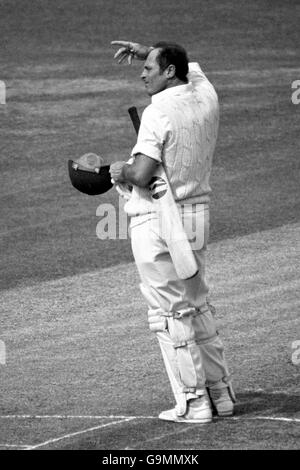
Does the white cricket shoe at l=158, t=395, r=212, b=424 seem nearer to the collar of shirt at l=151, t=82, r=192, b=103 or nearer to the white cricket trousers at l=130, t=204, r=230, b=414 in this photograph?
the white cricket trousers at l=130, t=204, r=230, b=414

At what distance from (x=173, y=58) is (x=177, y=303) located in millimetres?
1477

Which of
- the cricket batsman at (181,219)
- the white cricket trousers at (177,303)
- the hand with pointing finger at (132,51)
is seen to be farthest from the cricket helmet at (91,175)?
the hand with pointing finger at (132,51)

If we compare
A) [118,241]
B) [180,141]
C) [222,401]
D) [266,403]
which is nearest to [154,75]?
[180,141]

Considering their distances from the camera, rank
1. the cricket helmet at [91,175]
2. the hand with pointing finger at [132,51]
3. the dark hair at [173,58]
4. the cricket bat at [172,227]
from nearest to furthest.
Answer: the cricket bat at [172,227]
the dark hair at [173,58]
the cricket helmet at [91,175]
the hand with pointing finger at [132,51]

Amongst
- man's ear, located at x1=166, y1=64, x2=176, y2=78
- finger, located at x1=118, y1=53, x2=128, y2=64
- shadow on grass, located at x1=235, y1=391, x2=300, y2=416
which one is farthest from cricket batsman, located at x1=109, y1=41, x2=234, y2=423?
finger, located at x1=118, y1=53, x2=128, y2=64

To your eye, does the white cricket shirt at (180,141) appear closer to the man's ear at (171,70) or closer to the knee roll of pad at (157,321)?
the man's ear at (171,70)

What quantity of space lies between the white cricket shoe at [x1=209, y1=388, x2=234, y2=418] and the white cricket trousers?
4.6 inches

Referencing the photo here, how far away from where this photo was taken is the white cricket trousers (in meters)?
7.11

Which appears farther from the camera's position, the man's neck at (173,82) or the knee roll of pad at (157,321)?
the man's neck at (173,82)

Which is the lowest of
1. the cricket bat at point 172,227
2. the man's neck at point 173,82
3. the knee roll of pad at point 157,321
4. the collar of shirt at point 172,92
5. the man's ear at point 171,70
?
the knee roll of pad at point 157,321

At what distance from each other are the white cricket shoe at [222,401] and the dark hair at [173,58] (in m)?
1.93

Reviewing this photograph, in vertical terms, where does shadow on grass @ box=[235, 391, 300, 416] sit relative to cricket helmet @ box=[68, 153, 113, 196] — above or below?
below

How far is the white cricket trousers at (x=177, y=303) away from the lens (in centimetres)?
711

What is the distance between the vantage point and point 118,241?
14.8m
